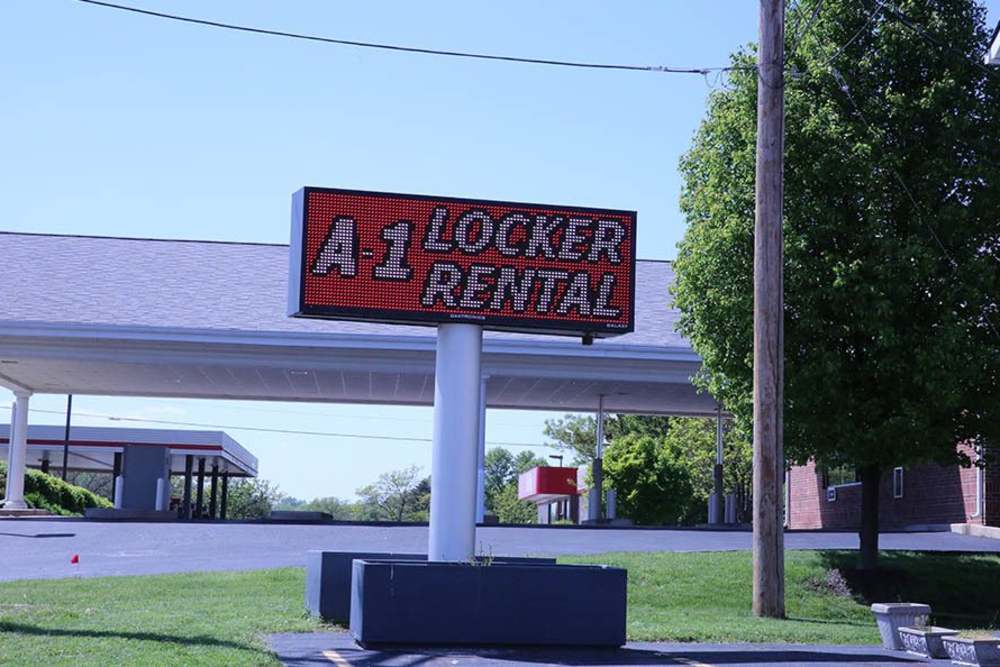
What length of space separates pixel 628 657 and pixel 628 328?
358 centimetres

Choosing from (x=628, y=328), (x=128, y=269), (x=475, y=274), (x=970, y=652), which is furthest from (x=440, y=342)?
(x=128, y=269)

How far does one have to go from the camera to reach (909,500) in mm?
36969

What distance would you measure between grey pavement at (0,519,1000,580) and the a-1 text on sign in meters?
9.97

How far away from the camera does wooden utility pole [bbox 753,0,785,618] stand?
18.3 metres

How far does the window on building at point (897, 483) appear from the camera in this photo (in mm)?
37656

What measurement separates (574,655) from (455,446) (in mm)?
2635

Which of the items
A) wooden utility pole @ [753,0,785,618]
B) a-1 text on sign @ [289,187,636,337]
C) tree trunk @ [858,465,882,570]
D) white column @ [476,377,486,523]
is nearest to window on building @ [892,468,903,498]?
white column @ [476,377,486,523]

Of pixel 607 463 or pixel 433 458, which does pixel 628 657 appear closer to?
pixel 433 458

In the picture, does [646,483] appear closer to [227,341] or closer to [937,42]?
[227,341]

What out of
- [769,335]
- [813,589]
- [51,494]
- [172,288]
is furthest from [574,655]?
[51,494]

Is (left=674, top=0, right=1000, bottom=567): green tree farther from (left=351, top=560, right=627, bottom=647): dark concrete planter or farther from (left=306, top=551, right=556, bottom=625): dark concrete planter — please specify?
(left=306, top=551, right=556, bottom=625): dark concrete planter

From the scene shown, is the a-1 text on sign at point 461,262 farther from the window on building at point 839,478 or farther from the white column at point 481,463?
the window on building at point 839,478

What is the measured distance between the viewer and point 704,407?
41.2 meters

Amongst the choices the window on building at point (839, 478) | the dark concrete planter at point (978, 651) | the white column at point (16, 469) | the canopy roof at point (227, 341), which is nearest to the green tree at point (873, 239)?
the dark concrete planter at point (978, 651)
